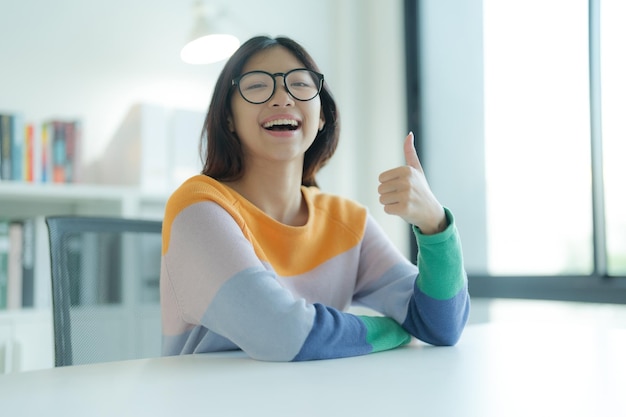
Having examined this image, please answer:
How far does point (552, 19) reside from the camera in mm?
2346

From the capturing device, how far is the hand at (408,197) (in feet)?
3.37

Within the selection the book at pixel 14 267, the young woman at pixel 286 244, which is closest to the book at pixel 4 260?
the book at pixel 14 267

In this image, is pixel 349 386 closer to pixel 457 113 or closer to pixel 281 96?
pixel 281 96

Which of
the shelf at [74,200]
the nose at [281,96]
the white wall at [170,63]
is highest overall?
the white wall at [170,63]

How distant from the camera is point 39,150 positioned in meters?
2.12

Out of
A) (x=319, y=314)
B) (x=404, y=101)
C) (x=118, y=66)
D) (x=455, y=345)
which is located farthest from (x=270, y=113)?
(x=404, y=101)

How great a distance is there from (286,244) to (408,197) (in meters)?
0.26

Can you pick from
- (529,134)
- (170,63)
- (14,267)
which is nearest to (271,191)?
(14,267)

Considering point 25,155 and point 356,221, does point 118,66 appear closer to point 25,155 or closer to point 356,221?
point 25,155

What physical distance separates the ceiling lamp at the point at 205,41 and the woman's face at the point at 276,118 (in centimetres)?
116

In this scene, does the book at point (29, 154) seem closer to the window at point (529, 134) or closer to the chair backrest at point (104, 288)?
the chair backrest at point (104, 288)

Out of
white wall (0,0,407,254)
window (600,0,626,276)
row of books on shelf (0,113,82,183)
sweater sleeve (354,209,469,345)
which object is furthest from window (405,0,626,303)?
row of books on shelf (0,113,82,183)

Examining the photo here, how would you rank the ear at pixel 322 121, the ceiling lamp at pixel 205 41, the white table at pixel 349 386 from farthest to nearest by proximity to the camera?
the ceiling lamp at pixel 205 41, the ear at pixel 322 121, the white table at pixel 349 386

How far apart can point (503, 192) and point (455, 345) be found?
1.51 m
